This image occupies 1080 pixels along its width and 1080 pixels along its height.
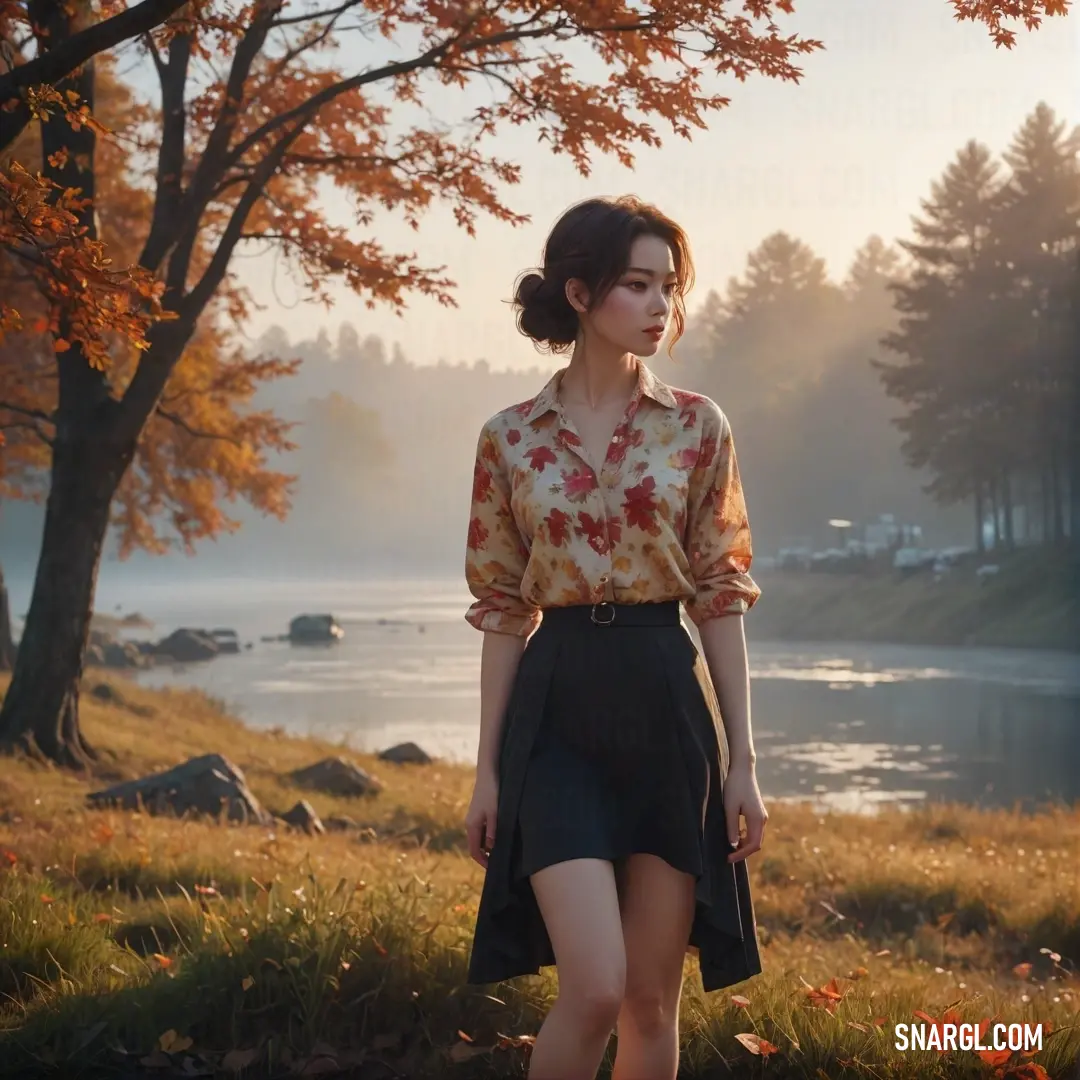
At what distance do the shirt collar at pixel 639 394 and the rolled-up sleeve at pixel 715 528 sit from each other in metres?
0.12

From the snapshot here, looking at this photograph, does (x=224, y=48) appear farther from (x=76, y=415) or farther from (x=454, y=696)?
(x=454, y=696)

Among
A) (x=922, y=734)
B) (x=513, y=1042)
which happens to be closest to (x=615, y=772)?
(x=513, y=1042)

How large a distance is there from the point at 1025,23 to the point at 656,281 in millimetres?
3023

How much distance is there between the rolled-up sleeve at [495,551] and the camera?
341cm

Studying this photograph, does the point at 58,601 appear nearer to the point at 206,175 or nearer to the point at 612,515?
the point at 206,175

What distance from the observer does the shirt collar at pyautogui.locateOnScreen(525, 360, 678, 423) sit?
335 centimetres

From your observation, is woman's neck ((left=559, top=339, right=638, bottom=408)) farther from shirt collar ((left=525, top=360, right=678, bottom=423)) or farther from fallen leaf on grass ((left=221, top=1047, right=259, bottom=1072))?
fallen leaf on grass ((left=221, top=1047, right=259, bottom=1072))

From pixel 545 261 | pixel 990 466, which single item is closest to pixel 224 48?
pixel 545 261

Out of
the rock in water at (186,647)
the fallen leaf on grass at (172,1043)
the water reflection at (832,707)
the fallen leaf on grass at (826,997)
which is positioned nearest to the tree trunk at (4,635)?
the water reflection at (832,707)

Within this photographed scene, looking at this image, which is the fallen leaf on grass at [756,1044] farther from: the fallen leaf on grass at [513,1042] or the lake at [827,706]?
the lake at [827,706]

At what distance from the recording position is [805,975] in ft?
16.6

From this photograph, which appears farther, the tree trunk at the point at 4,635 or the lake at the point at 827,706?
the tree trunk at the point at 4,635

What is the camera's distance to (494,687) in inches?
131

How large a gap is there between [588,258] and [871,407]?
53964 millimetres
